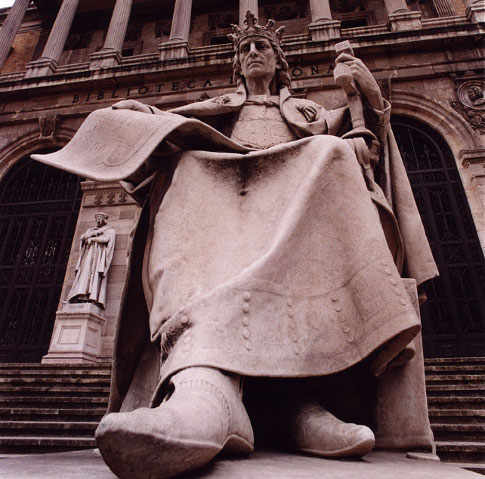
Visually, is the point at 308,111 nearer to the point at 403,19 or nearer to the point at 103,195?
the point at 103,195

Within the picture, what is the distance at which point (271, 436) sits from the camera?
4.77 ft

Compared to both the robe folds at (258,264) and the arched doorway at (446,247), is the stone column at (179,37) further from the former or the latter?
the robe folds at (258,264)

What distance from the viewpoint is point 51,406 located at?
Answer: 4016 millimetres

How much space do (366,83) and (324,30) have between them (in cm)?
954

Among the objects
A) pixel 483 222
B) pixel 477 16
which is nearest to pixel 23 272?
pixel 483 222

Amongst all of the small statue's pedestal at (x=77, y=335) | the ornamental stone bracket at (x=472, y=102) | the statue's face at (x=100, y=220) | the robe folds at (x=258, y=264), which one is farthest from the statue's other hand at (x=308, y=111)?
the ornamental stone bracket at (x=472, y=102)

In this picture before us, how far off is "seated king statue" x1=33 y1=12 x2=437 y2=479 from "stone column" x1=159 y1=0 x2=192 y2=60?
1020cm

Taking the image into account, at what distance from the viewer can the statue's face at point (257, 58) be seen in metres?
2.96

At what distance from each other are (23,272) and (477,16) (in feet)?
42.9

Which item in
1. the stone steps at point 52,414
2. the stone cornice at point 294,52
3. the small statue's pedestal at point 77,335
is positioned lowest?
the stone steps at point 52,414


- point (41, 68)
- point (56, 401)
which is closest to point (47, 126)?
point (41, 68)

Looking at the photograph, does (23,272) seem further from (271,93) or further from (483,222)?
(483,222)

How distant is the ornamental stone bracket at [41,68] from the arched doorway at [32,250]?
2.89m

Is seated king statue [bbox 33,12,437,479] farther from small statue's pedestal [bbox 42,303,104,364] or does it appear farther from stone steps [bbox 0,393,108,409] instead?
small statue's pedestal [bbox 42,303,104,364]
